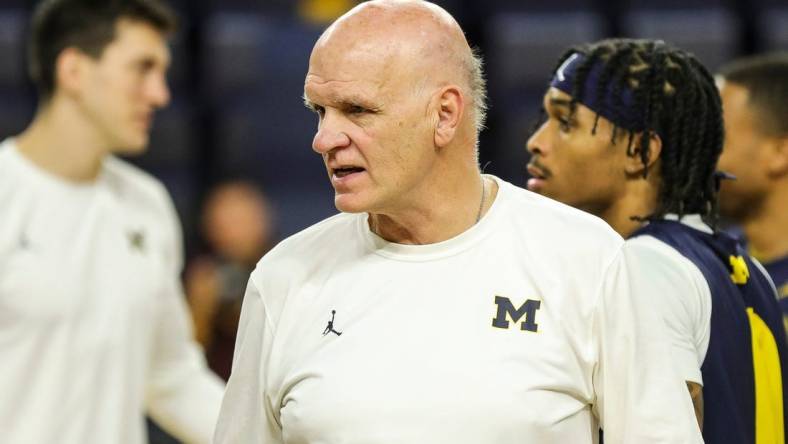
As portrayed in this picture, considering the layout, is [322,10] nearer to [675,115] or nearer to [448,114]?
[675,115]

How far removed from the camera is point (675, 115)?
2.72 meters

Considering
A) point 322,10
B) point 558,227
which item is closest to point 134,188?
point 558,227

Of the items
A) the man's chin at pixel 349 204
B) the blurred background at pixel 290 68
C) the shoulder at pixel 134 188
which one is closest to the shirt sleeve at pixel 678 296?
the man's chin at pixel 349 204

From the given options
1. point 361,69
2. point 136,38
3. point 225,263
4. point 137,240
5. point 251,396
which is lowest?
point 225,263

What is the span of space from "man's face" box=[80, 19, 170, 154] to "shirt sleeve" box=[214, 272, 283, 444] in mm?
2043

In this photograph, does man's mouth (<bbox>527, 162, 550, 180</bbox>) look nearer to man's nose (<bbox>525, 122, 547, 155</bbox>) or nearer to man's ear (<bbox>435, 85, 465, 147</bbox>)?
man's nose (<bbox>525, 122, 547, 155</bbox>)

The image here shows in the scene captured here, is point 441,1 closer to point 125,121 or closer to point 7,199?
point 125,121

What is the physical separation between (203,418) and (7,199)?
958 mm

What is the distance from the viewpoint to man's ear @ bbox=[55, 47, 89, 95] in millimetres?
4406

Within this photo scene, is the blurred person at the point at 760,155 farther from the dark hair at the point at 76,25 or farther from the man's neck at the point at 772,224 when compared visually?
the dark hair at the point at 76,25

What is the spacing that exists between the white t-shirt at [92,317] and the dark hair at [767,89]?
198 cm

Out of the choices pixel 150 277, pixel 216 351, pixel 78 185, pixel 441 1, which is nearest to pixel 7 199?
pixel 78 185

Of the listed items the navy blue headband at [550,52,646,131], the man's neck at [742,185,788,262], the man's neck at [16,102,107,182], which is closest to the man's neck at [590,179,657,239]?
the navy blue headband at [550,52,646,131]

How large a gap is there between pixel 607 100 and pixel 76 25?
2368 mm
